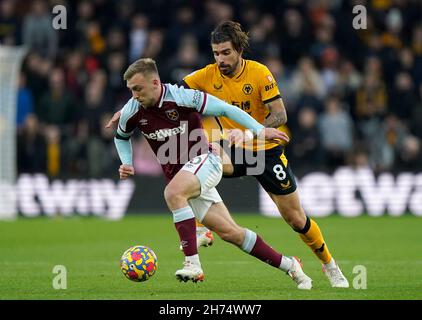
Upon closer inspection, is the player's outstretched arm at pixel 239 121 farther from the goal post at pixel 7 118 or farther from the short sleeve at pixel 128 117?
the goal post at pixel 7 118

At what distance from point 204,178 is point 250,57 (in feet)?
32.3

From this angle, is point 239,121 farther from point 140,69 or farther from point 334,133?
point 334,133

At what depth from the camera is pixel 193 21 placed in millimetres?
21516

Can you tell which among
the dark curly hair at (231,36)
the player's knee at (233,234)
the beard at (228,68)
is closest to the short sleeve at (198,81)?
the beard at (228,68)

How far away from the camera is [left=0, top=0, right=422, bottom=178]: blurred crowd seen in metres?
19.6

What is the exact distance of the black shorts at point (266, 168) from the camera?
31.9 feet

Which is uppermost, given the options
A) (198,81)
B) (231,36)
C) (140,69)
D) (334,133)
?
(231,36)

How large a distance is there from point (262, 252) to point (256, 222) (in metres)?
8.51

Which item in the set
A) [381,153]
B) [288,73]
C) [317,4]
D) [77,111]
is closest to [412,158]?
[381,153]

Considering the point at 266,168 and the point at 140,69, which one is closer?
the point at 140,69

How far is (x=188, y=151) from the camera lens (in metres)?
9.26

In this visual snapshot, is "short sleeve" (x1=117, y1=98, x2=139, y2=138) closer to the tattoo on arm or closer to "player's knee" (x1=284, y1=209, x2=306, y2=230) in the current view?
the tattoo on arm

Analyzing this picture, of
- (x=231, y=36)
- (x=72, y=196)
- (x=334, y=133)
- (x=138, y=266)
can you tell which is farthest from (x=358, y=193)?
(x=138, y=266)

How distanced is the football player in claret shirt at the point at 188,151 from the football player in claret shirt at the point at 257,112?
0.59 metres
